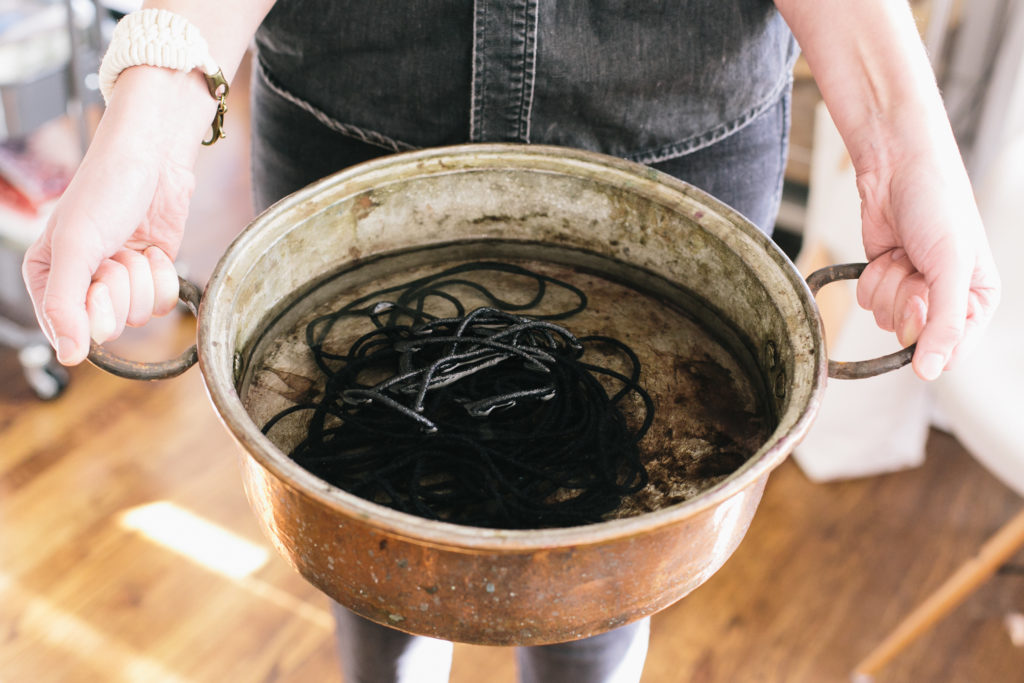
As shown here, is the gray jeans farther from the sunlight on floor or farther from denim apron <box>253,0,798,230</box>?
the sunlight on floor

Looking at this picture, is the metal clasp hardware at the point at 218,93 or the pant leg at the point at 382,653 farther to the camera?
the pant leg at the point at 382,653

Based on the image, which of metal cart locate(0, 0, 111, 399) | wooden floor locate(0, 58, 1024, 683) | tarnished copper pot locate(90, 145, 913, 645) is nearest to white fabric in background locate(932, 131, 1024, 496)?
wooden floor locate(0, 58, 1024, 683)

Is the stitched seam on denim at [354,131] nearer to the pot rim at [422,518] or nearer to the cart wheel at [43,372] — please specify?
the pot rim at [422,518]

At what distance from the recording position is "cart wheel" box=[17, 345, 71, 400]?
53.0 inches

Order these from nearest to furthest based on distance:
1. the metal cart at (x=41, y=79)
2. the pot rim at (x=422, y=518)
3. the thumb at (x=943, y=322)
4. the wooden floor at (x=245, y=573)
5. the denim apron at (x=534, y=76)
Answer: the pot rim at (x=422, y=518), the thumb at (x=943, y=322), the denim apron at (x=534, y=76), the wooden floor at (x=245, y=573), the metal cart at (x=41, y=79)

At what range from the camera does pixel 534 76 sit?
0.60 meters

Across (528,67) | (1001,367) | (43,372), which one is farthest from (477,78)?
(43,372)

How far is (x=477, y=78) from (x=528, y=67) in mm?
36

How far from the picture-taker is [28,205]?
135cm

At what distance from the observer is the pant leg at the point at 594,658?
65cm

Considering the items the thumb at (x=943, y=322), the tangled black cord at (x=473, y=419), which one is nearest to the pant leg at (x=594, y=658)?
the tangled black cord at (x=473, y=419)

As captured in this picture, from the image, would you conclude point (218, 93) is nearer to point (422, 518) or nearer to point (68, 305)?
point (68, 305)

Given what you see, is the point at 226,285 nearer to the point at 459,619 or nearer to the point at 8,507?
the point at 459,619

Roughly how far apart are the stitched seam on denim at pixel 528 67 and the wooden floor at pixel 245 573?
730 mm
